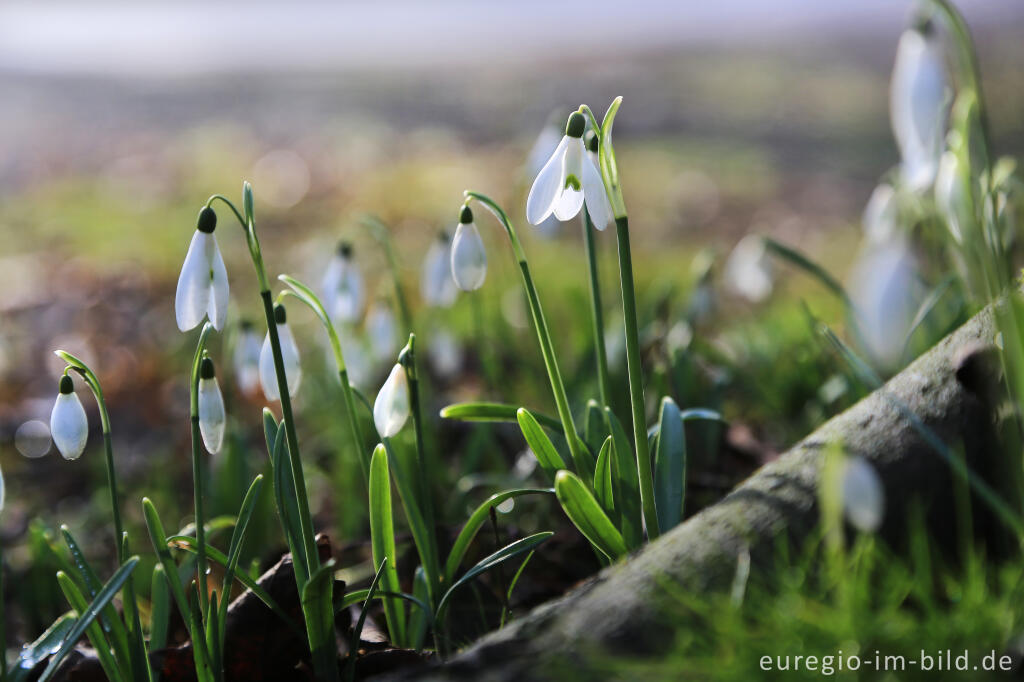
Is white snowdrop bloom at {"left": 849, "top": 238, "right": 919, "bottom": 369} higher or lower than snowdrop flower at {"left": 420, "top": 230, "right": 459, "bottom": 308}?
lower

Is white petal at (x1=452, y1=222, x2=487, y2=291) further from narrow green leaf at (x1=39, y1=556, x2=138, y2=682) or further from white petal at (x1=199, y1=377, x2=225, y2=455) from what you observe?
narrow green leaf at (x1=39, y1=556, x2=138, y2=682)

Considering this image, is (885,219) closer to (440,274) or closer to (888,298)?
(888,298)

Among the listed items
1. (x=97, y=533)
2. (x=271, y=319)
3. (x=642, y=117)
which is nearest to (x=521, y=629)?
(x=271, y=319)

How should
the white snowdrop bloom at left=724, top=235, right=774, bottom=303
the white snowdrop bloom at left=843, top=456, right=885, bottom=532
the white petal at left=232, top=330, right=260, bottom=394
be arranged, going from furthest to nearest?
the white snowdrop bloom at left=724, top=235, right=774, bottom=303, the white petal at left=232, top=330, right=260, bottom=394, the white snowdrop bloom at left=843, top=456, right=885, bottom=532

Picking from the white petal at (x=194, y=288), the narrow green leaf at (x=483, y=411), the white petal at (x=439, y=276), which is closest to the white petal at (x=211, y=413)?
the white petal at (x=194, y=288)

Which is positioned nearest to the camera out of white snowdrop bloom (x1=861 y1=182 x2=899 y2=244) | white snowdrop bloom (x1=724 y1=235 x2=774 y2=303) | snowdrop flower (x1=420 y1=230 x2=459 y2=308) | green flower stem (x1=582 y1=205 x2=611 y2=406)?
green flower stem (x1=582 y1=205 x2=611 y2=406)

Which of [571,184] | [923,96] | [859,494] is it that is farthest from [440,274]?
[859,494]

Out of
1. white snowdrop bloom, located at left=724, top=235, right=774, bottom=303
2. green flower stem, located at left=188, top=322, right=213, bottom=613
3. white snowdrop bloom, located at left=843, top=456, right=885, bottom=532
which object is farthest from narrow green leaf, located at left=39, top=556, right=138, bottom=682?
white snowdrop bloom, located at left=724, top=235, right=774, bottom=303

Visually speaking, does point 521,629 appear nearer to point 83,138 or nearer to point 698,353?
point 698,353
